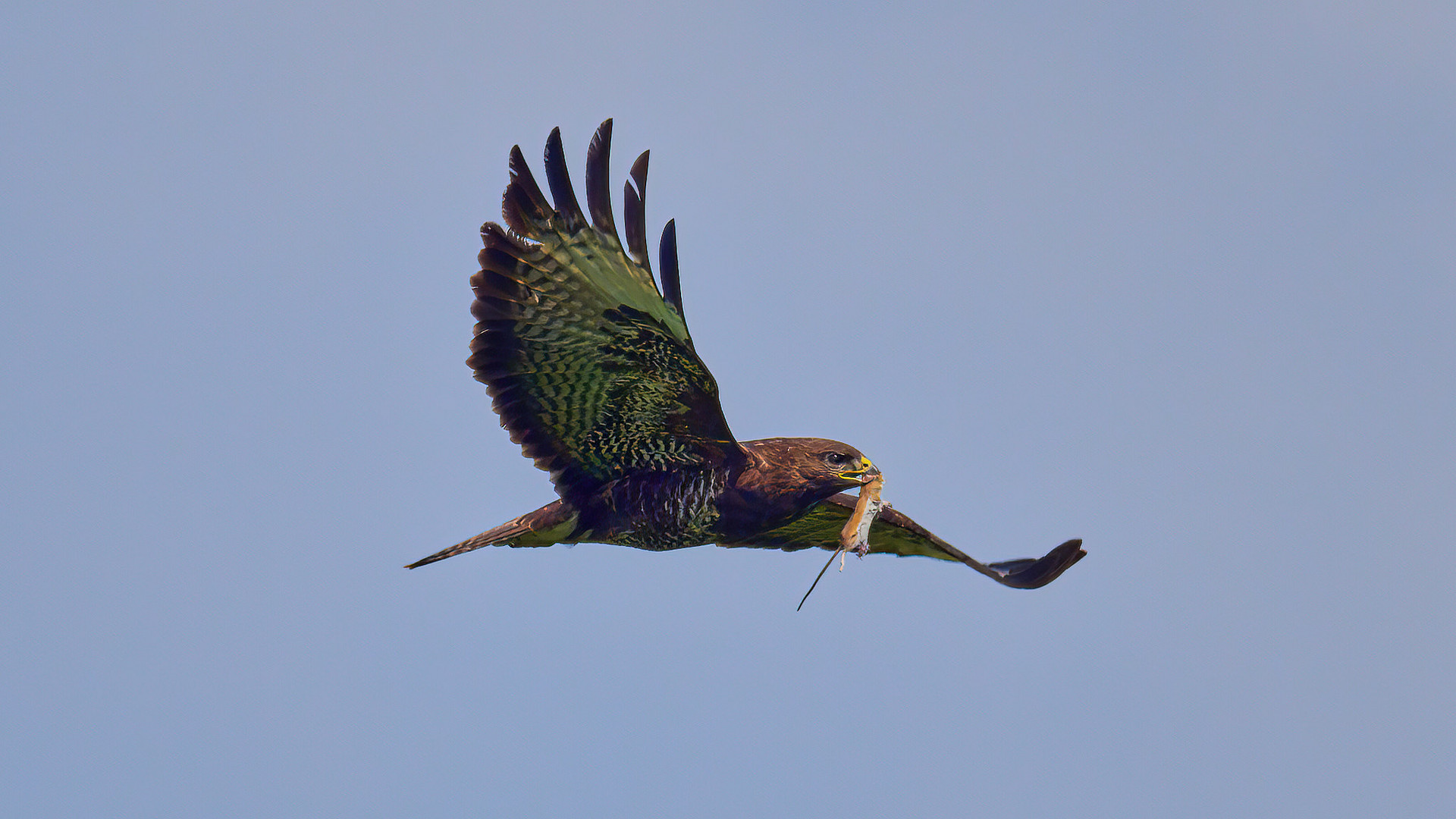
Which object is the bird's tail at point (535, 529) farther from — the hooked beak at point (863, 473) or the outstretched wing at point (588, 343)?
the hooked beak at point (863, 473)

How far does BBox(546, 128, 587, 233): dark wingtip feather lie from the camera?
9.82m

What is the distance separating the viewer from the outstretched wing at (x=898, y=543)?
11.2m

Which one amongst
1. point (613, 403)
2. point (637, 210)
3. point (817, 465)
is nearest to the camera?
point (637, 210)

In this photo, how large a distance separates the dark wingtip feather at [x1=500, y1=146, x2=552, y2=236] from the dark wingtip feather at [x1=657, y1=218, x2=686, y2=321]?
0.76 metres

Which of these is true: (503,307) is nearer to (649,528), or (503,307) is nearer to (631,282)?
(631,282)

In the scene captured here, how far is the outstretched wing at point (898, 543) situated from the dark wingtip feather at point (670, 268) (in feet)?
6.26

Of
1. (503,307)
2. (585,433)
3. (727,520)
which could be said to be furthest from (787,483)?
(503,307)

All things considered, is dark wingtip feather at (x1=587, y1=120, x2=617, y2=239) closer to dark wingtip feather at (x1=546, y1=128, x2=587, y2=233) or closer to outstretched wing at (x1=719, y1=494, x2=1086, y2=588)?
dark wingtip feather at (x1=546, y1=128, x2=587, y2=233)

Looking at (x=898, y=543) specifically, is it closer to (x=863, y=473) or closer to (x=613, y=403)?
(x=863, y=473)

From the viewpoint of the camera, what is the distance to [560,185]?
388 inches

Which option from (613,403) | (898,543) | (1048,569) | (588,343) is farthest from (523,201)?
(1048,569)

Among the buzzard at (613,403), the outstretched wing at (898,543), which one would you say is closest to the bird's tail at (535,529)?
the buzzard at (613,403)

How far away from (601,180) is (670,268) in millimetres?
654

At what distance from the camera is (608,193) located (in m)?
9.82
